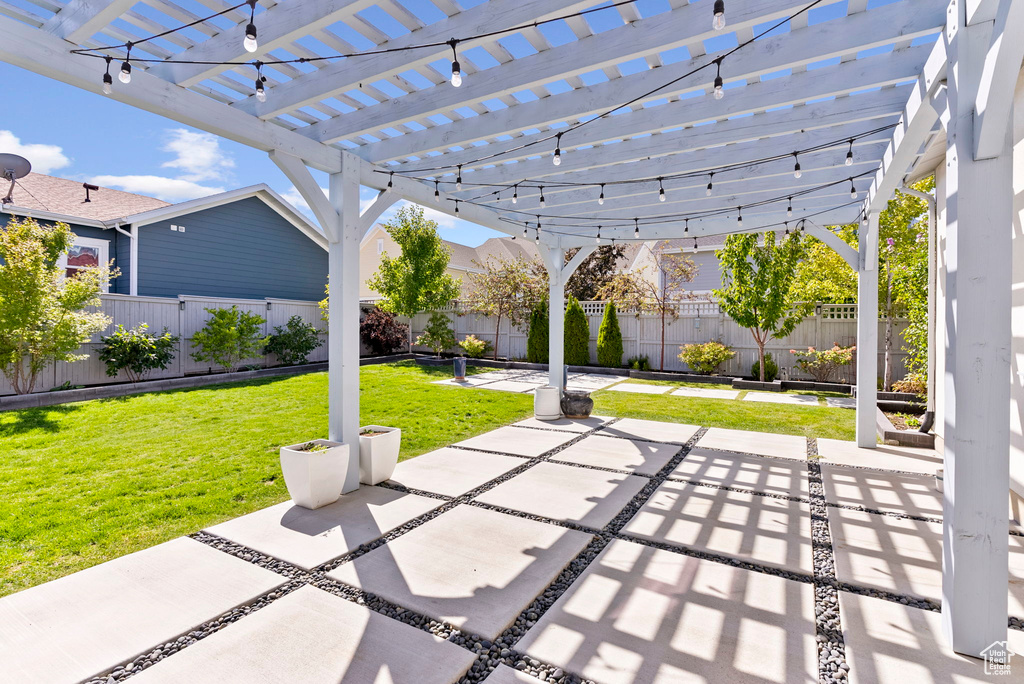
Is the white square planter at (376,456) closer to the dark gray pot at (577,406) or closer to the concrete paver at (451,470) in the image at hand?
the concrete paver at (451,470)

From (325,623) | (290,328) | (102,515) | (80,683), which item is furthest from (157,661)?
(290,328)

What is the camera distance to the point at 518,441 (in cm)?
562

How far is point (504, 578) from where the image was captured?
261 cm

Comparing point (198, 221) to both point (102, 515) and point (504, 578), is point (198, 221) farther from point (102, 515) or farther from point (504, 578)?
point (504, 578)

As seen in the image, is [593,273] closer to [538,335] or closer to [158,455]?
[538,335]

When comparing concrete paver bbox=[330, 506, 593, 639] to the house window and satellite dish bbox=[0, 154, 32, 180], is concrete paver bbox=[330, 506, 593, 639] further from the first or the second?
the house window

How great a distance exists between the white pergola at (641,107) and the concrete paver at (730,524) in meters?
0.93

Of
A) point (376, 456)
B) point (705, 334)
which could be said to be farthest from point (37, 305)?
point (705, 334)

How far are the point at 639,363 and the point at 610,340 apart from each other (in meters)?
0.94

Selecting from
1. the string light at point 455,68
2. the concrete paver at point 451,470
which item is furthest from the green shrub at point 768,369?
the string light at point 455,68

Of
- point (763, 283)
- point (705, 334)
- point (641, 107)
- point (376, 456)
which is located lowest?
point (376, 456)

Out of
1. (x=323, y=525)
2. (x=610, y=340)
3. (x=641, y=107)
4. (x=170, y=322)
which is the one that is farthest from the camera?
(x=610, y=340)

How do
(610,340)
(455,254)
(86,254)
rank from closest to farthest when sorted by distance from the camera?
1. (86,254)
2. (610,340)
3. (455,254)

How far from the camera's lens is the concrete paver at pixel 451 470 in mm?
4062
